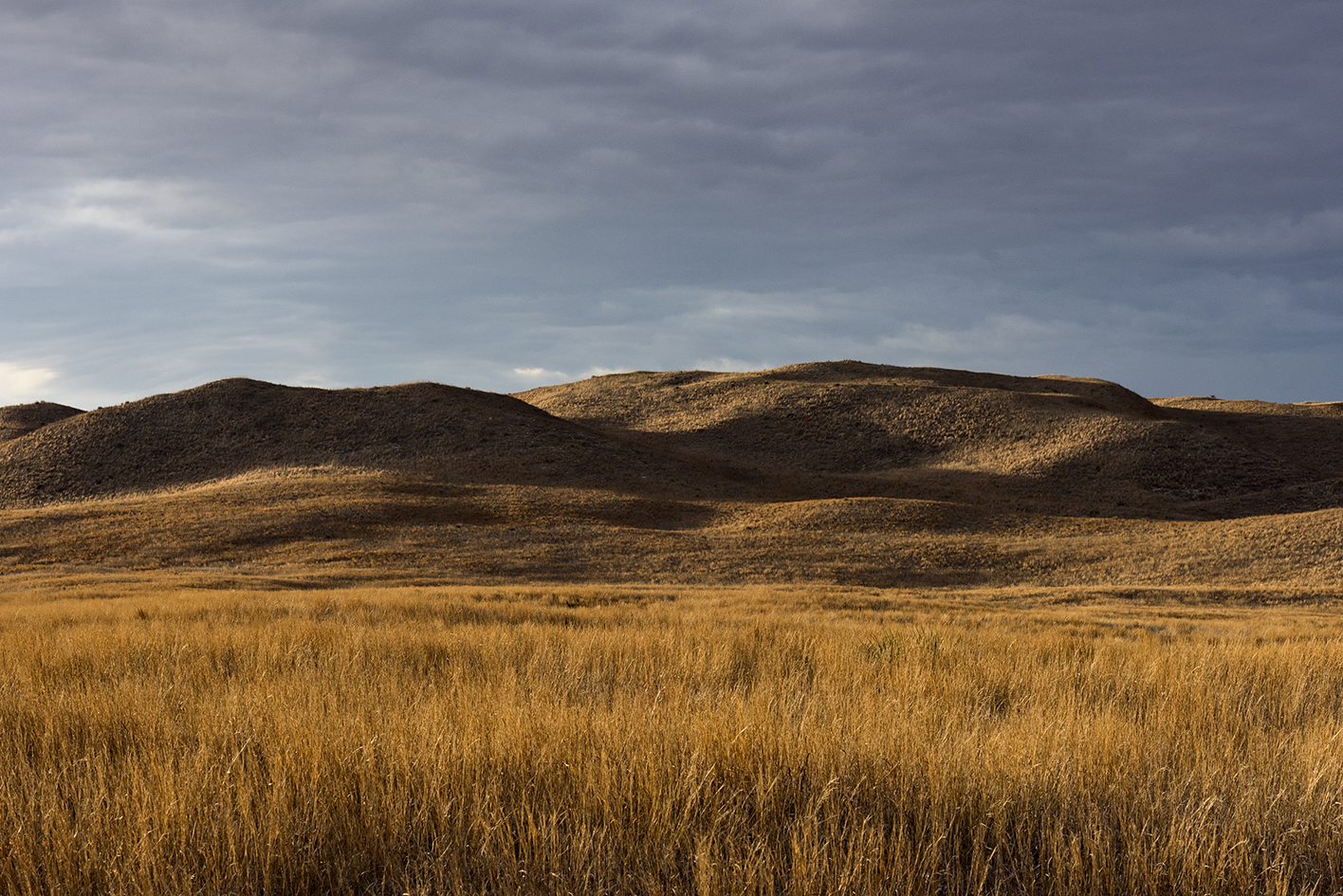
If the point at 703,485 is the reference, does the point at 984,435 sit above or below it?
above

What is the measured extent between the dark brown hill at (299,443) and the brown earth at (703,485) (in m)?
0.28

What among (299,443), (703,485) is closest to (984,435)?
(703,485)

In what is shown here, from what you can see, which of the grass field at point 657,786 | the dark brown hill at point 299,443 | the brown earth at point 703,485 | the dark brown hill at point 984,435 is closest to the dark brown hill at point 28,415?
the brown earth at point 703,485

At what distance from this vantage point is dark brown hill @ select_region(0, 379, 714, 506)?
57.2 m

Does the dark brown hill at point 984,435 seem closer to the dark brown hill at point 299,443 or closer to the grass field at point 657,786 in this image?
the dark brown hill at point 299,443

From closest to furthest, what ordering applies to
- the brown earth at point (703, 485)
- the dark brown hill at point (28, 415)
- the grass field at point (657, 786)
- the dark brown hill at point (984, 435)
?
the grass field at point (657, 786), the brown earth at point (703, 485), the dark brown hill at point (984, 435), the dark brown hill at point (28, 415)

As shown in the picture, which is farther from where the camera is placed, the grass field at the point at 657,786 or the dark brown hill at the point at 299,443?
the dark brown hill at the point at 299,443

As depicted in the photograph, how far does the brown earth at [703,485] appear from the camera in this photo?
35.4 m

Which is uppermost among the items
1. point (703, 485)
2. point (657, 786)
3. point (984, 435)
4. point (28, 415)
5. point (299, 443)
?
point (28, 415)

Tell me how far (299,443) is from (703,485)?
33.2 metres

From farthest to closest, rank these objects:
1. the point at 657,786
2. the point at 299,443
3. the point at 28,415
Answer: the point at 28,415
the point at 299,443
the point at 657,786

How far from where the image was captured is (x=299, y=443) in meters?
63.0

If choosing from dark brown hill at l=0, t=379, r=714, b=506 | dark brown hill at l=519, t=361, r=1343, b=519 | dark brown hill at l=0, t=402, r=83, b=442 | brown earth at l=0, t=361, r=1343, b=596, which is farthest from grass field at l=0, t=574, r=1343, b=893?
dark brown hill at l=0, t=402, r=83, b=442

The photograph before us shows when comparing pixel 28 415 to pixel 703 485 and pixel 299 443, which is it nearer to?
pixel 299 443
